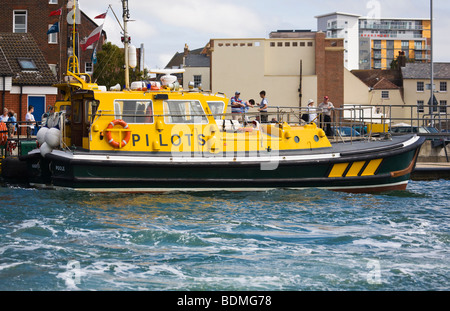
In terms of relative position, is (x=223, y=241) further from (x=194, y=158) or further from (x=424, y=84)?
(x=424, y=84)

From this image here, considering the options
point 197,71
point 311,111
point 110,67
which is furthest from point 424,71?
point 311,111

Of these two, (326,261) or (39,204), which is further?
(39,204)

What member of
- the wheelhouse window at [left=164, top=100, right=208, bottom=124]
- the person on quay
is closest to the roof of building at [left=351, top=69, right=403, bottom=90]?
the person on quay

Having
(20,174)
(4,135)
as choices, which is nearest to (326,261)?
(20,174)

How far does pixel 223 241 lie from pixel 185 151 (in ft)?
13.9

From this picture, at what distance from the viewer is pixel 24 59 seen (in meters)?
32.6

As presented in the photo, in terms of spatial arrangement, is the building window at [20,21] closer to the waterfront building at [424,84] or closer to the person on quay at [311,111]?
Result: the person on quay at [311,111]

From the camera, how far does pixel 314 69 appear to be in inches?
2109

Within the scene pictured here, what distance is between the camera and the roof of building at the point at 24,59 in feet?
103

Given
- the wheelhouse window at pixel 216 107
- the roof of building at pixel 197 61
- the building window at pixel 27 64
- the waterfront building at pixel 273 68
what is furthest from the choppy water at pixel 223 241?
the roof of building at pixel 197 61

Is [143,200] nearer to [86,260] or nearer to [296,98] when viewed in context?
[86,260]

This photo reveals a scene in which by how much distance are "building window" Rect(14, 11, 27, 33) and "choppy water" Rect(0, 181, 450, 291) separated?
28671 millimetres

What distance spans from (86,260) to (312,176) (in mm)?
6493

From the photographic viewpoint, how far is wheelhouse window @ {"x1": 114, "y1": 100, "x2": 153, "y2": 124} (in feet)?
42.0
